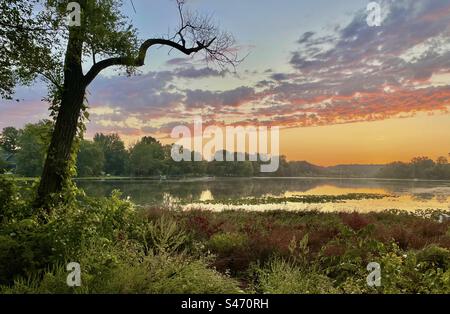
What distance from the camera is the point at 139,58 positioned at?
9477 millimetres

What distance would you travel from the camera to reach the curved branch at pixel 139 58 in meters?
8.91

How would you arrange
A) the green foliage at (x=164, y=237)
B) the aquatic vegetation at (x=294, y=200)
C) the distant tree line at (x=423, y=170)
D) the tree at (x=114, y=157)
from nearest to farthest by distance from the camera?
the green foliage at (x=164, y=237), the aquatic vegetation at (x=294, y=200), the distant tree line at (x=423, y=170), the tree at (x=114, y=157)

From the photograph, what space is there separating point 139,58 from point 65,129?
7.96 feet

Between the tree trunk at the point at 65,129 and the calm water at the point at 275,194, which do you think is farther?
the calm water at the point at 275,194

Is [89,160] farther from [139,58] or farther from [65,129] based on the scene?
[65,129]

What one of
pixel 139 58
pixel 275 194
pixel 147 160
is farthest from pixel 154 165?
pixel 139 58

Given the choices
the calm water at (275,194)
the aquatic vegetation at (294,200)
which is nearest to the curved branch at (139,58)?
the calm water at (275,194)

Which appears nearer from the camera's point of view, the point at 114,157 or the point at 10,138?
the point at 10,138

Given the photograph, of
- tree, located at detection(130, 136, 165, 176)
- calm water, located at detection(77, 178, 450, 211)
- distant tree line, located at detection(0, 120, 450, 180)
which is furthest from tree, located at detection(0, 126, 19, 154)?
calm water, located at detection(77, 178, 450, 211)

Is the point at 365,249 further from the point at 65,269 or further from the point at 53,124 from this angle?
the point at 53,124

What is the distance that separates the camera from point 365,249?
6.80 metres

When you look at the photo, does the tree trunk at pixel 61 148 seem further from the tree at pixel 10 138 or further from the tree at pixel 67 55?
the tree at pixel 10 138

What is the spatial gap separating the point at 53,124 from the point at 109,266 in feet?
17.2

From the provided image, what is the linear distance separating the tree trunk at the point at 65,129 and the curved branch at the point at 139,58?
254 mm
